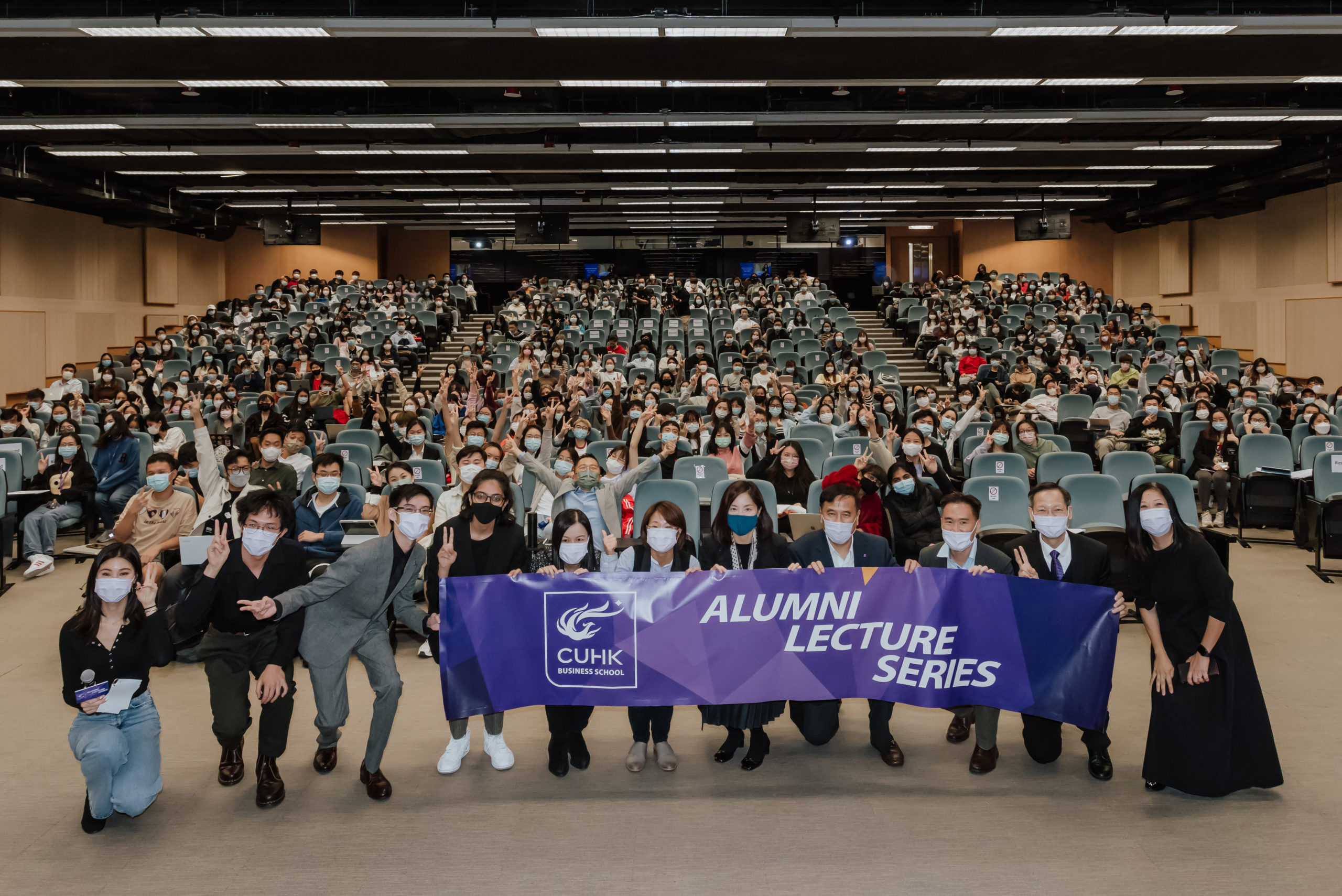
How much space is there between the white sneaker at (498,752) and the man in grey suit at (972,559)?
2177mm

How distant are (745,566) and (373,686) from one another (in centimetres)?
190

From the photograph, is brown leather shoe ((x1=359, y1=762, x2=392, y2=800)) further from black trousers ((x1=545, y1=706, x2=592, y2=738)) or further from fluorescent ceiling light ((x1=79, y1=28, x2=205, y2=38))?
fluorescent ceiling light ((x1=79, y1=28, x2=205, y2=38))

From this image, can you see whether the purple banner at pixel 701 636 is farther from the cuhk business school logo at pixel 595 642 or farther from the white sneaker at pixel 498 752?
the white sneaker at pixel 498 752

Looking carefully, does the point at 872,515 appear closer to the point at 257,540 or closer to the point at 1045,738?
the point at 1045,738

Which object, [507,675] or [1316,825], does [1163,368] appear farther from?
[507,675]

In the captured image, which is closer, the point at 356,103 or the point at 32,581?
the point at 32,581

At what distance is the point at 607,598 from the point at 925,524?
2.96m

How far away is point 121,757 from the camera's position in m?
3.91

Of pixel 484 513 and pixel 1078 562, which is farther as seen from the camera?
pixel 484 513

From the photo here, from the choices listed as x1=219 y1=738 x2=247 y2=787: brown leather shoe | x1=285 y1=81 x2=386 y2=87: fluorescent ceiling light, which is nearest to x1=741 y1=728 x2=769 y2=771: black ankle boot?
x1=219 y1=738 x2=247 y2=787: brown leather shoe

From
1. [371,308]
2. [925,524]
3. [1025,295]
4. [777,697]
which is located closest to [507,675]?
[777,697]

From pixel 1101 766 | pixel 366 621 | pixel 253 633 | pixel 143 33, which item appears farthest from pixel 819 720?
pixel 143 33

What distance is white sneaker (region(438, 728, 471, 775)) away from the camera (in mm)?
4418

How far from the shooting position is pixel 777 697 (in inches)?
171
